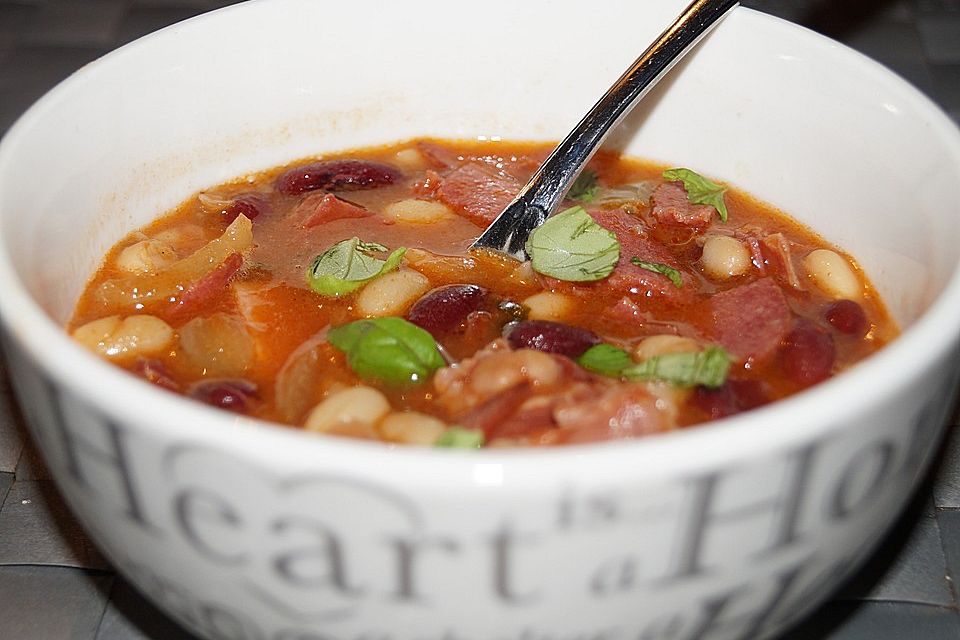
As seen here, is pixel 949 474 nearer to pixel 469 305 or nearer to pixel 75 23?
pixel 469 305

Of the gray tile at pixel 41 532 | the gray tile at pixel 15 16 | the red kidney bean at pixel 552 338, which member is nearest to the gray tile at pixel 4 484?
the gray tile at pixel 41 532

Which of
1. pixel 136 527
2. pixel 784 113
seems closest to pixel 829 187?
pixel 784 113

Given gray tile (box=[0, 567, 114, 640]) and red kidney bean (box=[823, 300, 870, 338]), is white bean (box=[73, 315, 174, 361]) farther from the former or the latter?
→ red kidney bean (box=[823, 300, 870, 338])

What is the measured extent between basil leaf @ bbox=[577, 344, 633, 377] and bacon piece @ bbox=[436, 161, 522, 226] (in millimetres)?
575

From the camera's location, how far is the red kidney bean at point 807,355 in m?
1.95

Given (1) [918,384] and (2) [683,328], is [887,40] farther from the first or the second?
(1) [918,384]

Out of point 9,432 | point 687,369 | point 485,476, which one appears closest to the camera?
point 485,476

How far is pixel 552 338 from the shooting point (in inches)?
78.1

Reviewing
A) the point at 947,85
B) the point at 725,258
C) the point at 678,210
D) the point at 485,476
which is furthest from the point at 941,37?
the point at 485,476

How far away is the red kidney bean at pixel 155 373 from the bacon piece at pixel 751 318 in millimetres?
961

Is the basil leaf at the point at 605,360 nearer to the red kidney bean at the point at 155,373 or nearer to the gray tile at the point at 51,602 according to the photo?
the red kidney bean at the point at 155,373

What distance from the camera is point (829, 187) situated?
2361 millimetres

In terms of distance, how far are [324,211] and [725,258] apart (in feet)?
2.71

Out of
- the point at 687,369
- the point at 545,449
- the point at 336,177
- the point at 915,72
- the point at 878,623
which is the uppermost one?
the point at 545,449
